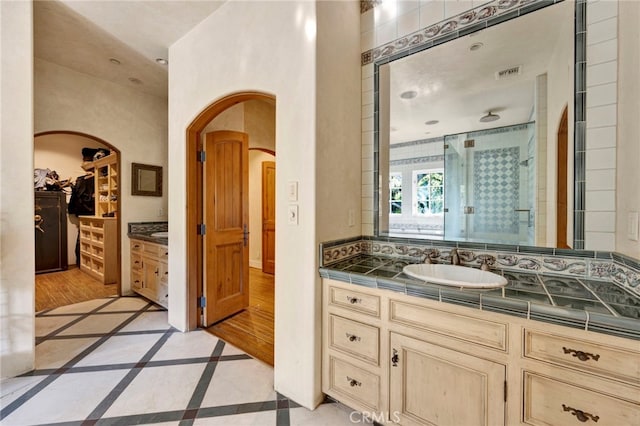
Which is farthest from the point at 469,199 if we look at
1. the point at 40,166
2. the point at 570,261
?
the point at 40,166

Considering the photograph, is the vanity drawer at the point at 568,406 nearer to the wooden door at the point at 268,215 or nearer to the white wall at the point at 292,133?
the white wall at the point at 292,133

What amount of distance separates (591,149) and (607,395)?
3.62ft

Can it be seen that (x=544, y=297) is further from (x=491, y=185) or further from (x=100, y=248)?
(x=100, y=248)

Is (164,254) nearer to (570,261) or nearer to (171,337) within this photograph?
(171,337)

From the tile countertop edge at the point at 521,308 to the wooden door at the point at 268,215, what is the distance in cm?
368

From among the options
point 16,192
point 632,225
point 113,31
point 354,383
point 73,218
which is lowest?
point 354,383

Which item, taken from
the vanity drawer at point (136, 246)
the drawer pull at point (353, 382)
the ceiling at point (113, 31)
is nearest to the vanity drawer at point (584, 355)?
the drawer pull at point (353, 382)

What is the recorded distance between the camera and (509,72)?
1.63 m

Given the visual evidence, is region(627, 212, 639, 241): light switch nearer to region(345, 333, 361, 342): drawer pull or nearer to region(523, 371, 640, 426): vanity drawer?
region(523, 371, 640, 426): vanity drawer

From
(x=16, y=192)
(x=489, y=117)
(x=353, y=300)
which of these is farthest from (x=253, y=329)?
(x=489, y=117)

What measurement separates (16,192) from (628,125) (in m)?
3.69

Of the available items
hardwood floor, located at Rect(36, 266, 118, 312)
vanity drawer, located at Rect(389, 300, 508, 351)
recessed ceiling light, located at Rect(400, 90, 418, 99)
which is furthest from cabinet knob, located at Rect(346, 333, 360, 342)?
hardwood floor, located at Rect(36, 266, 118, 312)

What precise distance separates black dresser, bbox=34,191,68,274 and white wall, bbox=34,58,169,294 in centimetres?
266

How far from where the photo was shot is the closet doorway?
14.0ft
